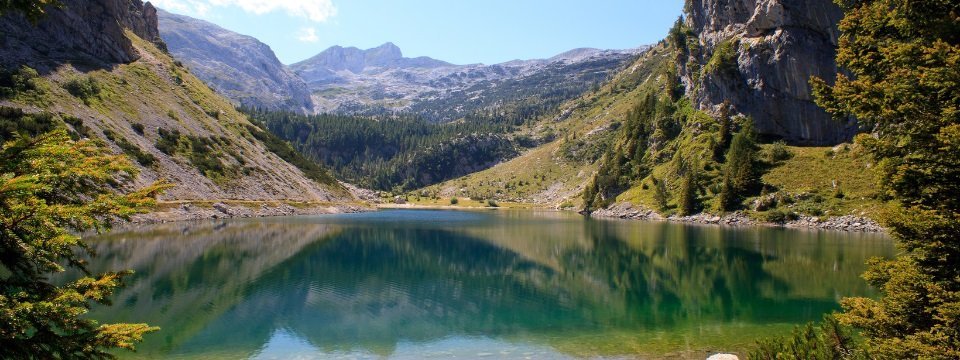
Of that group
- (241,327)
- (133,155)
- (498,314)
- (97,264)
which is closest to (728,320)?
(498,314)

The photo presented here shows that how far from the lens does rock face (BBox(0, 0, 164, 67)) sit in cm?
12056

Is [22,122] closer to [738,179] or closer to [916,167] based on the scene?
[916,167]

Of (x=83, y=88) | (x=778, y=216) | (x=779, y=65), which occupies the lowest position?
(x=778, y=216)

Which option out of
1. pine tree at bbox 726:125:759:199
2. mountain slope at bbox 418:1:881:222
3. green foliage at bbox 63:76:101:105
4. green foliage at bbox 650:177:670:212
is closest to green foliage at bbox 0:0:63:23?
mountain slope at bbox 418:1:881:222

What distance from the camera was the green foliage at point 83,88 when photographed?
11131 cm

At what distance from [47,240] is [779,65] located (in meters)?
168

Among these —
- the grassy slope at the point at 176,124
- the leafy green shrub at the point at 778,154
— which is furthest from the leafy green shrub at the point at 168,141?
the leafy green shrub at the point at 778,154

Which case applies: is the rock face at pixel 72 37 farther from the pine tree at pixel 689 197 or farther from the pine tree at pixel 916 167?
the pine tree at pixel 689 197

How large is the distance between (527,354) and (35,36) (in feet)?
522

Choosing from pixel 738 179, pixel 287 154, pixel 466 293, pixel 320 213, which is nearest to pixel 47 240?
pixel 466 293

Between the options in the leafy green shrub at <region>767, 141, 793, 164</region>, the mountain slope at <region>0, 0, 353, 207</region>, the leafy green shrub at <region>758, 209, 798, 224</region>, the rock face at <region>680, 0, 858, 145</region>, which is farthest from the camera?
the rock face at <region>680, 0, 858, 145</region>

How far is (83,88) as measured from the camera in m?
114

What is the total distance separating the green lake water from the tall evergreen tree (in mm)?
→ 13369

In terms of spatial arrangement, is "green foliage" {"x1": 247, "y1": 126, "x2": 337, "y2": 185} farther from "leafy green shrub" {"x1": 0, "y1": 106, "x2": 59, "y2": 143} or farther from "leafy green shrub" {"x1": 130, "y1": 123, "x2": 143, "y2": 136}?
"leafy green shrub" {"x1": 0, "y1": 106, "x2": 59, "y2": 143}
